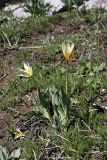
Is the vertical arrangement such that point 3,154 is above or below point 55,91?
below

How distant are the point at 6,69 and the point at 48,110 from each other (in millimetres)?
1886

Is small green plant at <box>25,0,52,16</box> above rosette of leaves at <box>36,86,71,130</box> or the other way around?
above

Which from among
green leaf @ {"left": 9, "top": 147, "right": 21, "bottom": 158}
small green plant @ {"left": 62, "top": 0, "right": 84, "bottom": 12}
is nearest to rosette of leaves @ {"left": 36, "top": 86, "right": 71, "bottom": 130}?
green leaf @ {"left": 9, "top": 147, "right": 21, "bottom": 158}

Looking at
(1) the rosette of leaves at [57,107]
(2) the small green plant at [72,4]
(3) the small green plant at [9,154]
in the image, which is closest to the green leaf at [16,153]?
(3) the small green plant at [9,154]

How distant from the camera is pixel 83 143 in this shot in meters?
3.27

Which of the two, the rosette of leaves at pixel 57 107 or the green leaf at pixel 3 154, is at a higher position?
the rosette of leaves at pixel 57 107

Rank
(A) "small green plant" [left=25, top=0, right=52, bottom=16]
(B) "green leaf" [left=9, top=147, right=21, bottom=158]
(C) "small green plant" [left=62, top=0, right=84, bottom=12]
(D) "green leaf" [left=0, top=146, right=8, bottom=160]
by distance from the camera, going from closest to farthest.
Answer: (D) "green leaf" [left=0, top=146, right=8, bottom=160] → (B) "green leaf" [left=9, top=147, right=21, bottom=158] → (C) "small green plant" [left=62, top=0, right=84, bottom=12] → (A) "small green plant" [left=25, top=0, right=52, bottom=16]

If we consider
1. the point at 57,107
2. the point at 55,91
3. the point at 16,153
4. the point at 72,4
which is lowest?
the point at 16,153

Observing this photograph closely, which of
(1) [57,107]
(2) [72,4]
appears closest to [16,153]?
(1) [57,107]

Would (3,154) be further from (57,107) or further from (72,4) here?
(72,4)

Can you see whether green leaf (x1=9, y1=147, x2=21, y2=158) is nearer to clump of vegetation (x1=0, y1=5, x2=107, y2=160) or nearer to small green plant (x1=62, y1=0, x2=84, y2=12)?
clump of vegetation (x1=0, y1=5, x2=107, y2=160)

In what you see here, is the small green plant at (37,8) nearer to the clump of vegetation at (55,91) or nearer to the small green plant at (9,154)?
the clump of vegetation at (55,91)

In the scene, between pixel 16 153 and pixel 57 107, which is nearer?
pixel 16 153

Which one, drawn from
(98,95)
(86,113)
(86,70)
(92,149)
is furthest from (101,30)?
(92,149)
